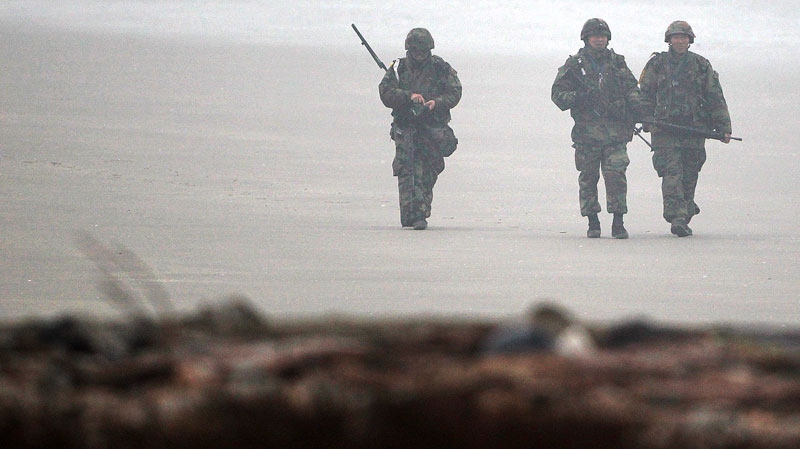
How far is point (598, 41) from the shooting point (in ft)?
47.0

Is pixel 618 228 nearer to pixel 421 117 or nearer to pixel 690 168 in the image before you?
pixel 690 168

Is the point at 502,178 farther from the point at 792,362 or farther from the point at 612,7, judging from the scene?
the point at 612,7

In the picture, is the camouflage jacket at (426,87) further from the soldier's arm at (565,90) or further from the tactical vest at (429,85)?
the soldier's arm at (565,90)

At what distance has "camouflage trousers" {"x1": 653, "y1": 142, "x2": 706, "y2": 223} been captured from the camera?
14547 millimetres

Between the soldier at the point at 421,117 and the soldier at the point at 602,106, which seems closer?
the soldier at the point at 602,106

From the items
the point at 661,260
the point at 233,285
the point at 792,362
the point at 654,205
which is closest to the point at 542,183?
the point at 654,205

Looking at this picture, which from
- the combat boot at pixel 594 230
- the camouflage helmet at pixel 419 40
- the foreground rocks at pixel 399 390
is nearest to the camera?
the foreground rocks at pixel 399 390

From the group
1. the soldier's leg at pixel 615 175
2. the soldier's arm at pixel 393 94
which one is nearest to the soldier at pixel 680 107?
the soldier's leg at pixel 615 175

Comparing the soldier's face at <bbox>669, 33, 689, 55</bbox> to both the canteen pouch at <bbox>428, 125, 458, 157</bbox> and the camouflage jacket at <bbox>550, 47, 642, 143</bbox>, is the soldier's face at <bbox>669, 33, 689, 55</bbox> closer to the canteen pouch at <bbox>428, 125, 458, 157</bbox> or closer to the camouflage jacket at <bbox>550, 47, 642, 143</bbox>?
the camouflage jacket at <bbox>550, 47, 642, 143</bbox>

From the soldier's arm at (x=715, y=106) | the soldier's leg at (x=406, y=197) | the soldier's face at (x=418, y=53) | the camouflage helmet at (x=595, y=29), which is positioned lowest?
the soldier's leg at (x=406, y=197)

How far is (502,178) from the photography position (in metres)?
25.0

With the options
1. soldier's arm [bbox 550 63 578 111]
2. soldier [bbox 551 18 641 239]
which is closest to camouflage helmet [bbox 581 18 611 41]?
soldier [bbox 551 18 641 239]

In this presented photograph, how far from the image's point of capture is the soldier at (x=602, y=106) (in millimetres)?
14406

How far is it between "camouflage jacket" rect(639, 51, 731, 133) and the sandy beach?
3.58ft
